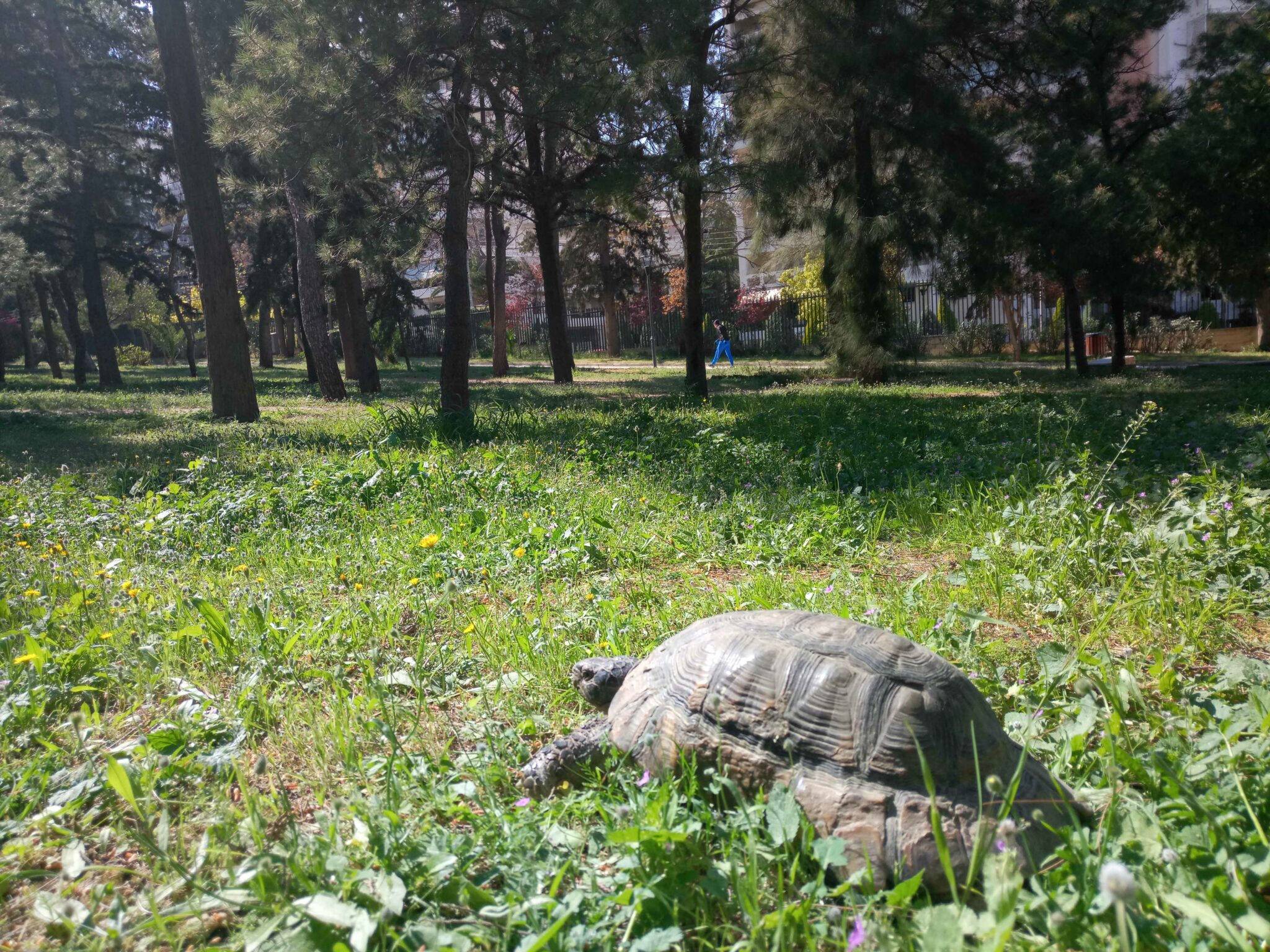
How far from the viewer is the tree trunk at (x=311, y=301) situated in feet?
46.5

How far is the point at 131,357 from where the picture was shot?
120 ft

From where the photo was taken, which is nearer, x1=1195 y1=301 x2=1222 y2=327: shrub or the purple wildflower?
the purple wildflower

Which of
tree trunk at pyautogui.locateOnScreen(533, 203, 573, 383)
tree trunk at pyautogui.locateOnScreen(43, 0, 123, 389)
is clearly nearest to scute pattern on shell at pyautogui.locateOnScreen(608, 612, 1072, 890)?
tree trunk at pyautogui.locateOnScreen(533, 203, 573, 383)

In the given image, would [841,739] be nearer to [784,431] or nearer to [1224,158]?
[784,431]

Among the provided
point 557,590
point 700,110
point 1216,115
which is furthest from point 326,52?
point 1216,115

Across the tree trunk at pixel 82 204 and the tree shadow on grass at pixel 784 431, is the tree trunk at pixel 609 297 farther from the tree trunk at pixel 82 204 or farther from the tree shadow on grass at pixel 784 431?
the tree trunk at pixel 82 204

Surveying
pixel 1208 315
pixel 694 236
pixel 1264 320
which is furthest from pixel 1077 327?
pixel 1208 315

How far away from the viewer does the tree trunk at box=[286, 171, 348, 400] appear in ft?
46.5

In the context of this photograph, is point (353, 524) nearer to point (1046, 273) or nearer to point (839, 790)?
point (839, 790)

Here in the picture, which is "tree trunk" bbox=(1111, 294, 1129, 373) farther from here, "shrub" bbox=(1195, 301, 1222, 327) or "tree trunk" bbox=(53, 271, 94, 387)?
"tree trunk" bbox=(53, 271, 94, 387)

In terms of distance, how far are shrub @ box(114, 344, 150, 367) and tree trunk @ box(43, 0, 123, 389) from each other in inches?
724

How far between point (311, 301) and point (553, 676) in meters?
13.6

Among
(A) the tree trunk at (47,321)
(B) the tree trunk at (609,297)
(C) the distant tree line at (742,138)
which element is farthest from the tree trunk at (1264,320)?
(A) the tree trunk at (47,321)

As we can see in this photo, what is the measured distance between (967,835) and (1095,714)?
2.02 feet
